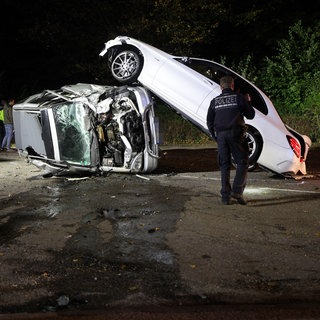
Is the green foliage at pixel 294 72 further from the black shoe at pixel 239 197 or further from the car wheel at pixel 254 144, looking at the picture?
the black shoe at pixel 239 197

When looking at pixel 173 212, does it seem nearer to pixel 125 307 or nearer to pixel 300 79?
pixel 125 307

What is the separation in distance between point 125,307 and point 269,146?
6.15 metres

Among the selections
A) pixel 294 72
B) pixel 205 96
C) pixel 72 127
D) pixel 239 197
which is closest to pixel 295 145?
pixel 205 96

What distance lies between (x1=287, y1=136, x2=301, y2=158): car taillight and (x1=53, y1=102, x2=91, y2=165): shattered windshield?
3676mm

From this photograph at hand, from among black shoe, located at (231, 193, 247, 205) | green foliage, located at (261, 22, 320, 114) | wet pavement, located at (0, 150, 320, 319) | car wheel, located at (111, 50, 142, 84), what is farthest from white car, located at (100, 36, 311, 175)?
green foliage, located at (261, 22, 320, 114)

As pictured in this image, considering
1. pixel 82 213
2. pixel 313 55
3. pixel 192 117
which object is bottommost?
pixel 82 213

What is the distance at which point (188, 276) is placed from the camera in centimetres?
437

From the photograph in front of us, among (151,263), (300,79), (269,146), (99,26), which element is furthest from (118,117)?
(99,26)

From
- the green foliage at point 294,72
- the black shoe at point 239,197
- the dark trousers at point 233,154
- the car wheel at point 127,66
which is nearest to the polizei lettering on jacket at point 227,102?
the dark trousers at point 233,154

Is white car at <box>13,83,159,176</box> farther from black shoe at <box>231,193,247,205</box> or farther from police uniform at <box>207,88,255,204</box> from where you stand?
black shoe at <box>231,193,247,205</box>

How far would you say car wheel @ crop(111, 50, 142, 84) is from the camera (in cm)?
1105

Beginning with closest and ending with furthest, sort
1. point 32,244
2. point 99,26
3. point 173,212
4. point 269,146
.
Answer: point 32,244
point 173,212
point 269,146
point 99,26

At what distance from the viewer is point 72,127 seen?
929 cm

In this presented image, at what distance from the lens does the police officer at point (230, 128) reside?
676 centimetres
